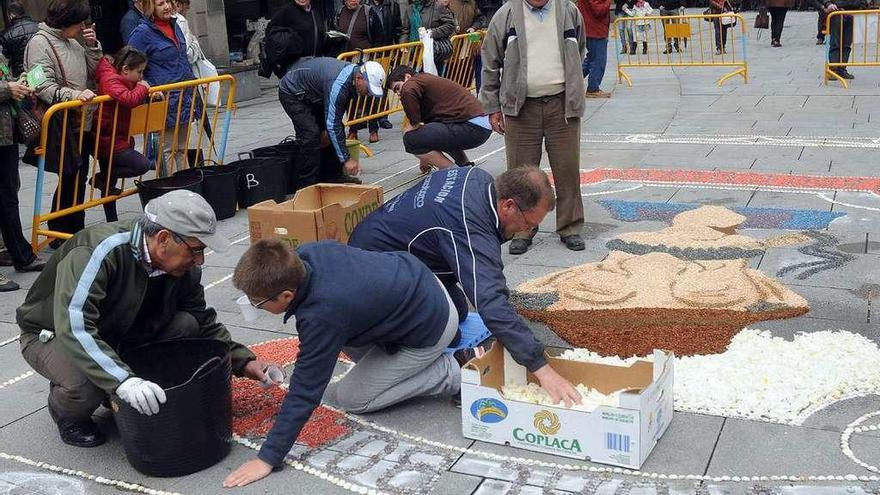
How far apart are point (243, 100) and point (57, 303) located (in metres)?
12.0

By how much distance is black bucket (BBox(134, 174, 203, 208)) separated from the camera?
24.8 feet

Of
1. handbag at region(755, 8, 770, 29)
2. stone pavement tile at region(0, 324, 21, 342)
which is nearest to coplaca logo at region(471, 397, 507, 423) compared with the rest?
stone pavement tile at region(0, 324, 21, 342)

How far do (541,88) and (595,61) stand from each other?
721 centimetres

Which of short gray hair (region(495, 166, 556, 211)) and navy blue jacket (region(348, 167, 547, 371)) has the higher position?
short gray hair (region(495, 166, 556, 211))

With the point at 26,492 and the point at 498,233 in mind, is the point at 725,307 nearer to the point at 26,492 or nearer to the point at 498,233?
the point at 498,233

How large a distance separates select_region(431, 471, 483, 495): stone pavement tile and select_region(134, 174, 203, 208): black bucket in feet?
14.8

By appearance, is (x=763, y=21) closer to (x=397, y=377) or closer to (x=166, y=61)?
(x=166, y=61)

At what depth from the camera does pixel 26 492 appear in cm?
384

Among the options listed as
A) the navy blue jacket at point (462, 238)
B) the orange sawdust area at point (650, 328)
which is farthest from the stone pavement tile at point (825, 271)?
the navy blue jacket at point (462, 238)

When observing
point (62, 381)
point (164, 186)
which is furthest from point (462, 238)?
point (164, 186)

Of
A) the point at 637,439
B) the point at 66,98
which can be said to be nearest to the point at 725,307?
the point at 637,439

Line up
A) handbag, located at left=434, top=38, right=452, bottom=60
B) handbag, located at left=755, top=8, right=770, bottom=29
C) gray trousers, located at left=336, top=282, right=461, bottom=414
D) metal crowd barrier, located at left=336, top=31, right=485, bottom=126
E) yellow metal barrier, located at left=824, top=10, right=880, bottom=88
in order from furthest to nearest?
1. handbag, located at left=755, top=8, right=770, bottom=29
2. yellow metal barrier, located at left=824, top=10, right=880, bottom=88
3. handbag, located at left=434, top=38, right=452, bottom=60
4. metal crowd barrier, located at left=336, top=31, right=485, bottom=126
5. gray trousers, located at left=336, top=282, right=461, bottom=414

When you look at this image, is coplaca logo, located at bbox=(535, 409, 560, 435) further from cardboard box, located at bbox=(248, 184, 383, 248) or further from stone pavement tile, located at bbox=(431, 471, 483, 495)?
cardboard box, located at bbox=(248, 184, 383, 248)

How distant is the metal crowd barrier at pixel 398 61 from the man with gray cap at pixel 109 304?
6181mm
